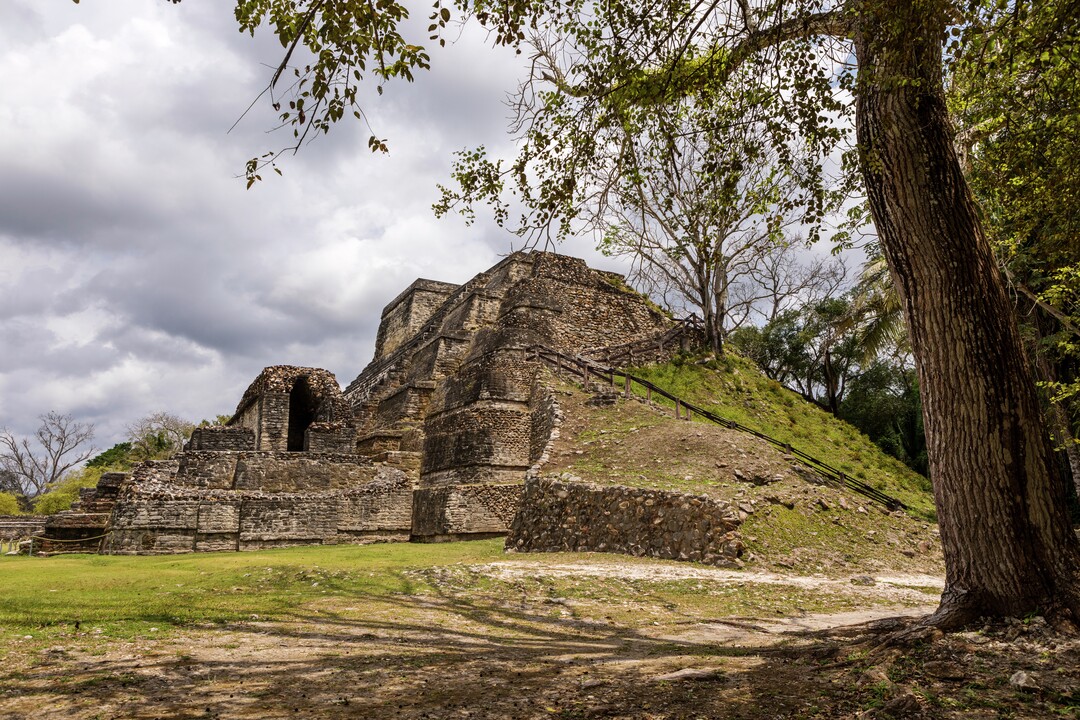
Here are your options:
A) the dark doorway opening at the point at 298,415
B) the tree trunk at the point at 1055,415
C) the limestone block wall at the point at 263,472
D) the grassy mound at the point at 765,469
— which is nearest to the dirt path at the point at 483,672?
the grassy mound at the point at 765,469

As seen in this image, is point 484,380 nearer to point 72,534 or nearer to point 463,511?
point 463,511

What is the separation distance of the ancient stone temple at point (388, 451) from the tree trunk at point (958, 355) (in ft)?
33.9

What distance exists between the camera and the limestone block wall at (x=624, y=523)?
9.65 meters

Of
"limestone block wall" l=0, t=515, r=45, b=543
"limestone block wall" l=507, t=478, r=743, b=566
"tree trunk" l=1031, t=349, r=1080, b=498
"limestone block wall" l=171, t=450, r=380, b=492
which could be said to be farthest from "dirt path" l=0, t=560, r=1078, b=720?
"limestone block wall" l=0, t=515, r=45, b=543


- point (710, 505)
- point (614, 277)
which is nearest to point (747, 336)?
point (614, 277)

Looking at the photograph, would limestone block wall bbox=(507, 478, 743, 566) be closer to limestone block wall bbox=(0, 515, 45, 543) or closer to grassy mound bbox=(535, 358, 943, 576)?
grassy mound bbox=(535, 358, 943, 576)

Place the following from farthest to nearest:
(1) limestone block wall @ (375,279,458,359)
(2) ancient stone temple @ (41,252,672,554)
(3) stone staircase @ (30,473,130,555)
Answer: (1) limestone block wall @ (375,279,458,359), (2) ancient stone temple @ (41,252,672,554), (3) stone staircase @ (30,473,130,555)

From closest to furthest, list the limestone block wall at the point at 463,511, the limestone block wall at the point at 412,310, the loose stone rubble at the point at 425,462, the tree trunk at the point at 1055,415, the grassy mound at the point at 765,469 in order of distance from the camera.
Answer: the grassy mound at the point at 765,469, the loose stone rubble at the point at 425,462, the tree trunk at the point at 1055,415, the limestone block wall at the point at 463,511, the limestone block wall at the point at 412,310

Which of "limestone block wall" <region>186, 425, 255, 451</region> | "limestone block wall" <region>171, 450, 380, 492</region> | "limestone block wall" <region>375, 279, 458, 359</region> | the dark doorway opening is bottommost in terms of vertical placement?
"limestone block wall" <region>171, 450, 380, 492</region>

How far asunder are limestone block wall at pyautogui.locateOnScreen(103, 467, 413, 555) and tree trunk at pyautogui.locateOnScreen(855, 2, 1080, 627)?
39.6ft

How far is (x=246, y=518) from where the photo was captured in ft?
44.1

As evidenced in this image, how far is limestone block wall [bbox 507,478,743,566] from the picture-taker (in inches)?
380

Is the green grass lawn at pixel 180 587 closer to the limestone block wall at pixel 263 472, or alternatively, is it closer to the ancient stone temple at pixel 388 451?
the ancient stone temple at pixel 388 451

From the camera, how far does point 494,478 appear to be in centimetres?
1588
